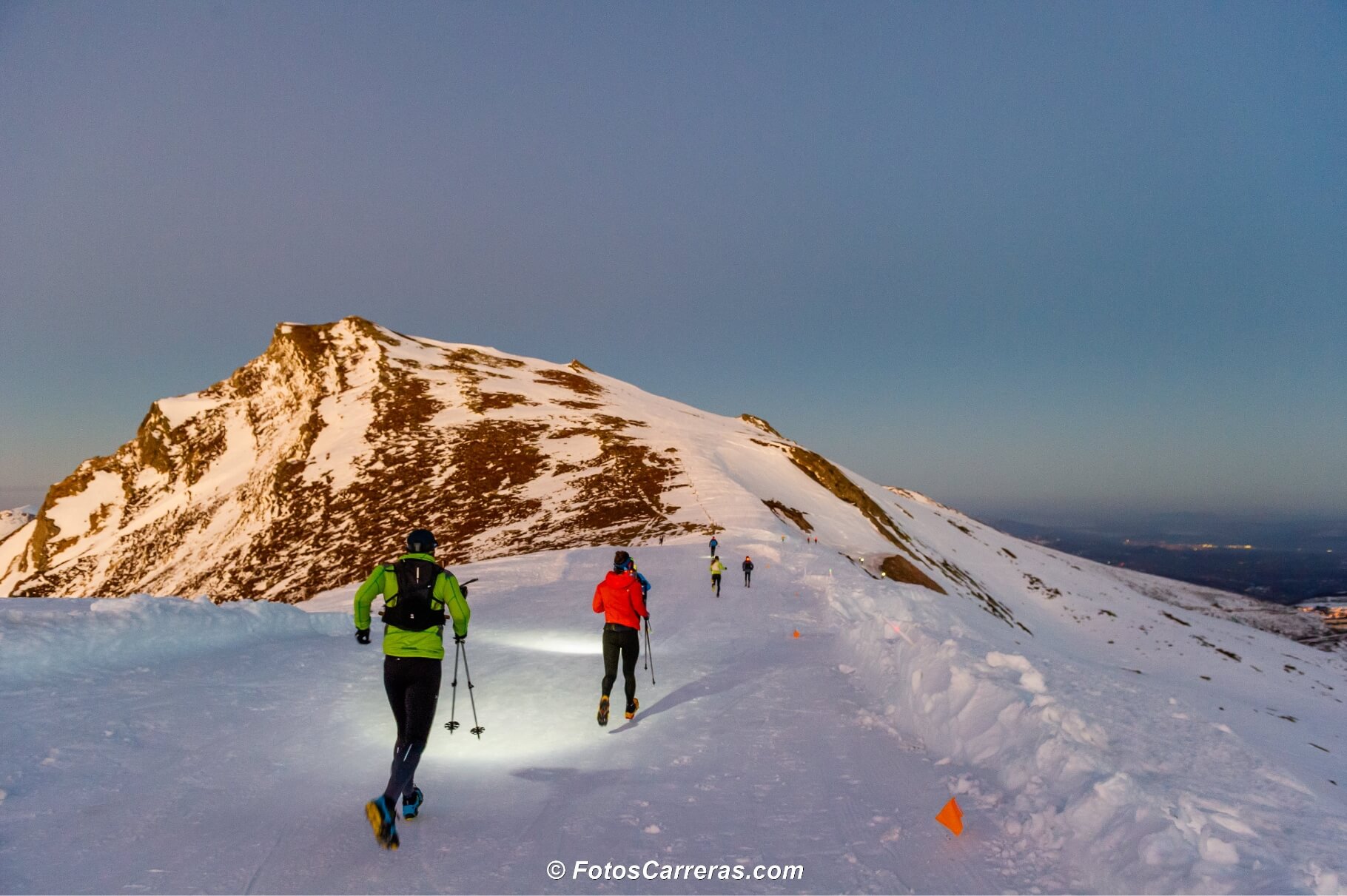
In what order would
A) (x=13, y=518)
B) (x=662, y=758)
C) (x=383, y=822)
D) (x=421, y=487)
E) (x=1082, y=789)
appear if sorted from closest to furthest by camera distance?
(x=383, y=822)
(x=1082, y=789)
(x=662, y=758)
(x=421, y=487)
(x=13, y=518)

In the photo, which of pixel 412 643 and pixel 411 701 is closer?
pixel 411 701

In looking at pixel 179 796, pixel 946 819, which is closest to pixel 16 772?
pixel 179 796

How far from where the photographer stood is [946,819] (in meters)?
6.10

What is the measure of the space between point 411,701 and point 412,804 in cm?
96

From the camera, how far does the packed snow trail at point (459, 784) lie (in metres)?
5.20

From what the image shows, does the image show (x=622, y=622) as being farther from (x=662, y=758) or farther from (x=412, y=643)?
(x=412, y=643)

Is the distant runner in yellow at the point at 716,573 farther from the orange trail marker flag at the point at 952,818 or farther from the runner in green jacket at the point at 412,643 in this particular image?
the runner in green jacket at the point at 412,643

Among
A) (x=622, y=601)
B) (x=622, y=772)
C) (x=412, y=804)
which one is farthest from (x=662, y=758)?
(x=412, y=804)

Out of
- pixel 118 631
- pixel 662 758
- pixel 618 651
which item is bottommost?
pixel 662 758

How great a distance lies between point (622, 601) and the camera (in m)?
9.56

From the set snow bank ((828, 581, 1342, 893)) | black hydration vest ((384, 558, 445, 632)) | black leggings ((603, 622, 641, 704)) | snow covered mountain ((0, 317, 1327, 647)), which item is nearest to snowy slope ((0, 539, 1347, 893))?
snow bank ((828, 581, 1342, 893))

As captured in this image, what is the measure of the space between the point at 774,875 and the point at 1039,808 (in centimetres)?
291

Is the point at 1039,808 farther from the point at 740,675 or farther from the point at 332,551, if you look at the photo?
the point at 332,551

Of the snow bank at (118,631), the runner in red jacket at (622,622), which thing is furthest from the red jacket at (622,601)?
the snow bank at (118,631)
